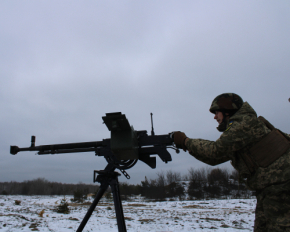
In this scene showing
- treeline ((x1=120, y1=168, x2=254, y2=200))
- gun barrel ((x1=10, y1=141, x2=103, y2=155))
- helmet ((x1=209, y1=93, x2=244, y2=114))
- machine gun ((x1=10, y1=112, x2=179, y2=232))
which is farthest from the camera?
treeline ((x1=120, y1=168, x2=254, y2=200))

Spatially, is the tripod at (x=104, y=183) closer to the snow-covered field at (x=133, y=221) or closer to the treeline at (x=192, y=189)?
the snow-covered field at (x=133, y=221)

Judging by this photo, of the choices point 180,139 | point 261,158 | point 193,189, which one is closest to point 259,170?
point 261,158

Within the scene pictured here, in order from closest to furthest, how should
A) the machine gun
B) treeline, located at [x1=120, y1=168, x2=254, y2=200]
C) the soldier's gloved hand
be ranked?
1. the soldier's gloved hand
2. the machine gun
3. treeline, located at [x1=120, y1=168, x2=254, y2=200]

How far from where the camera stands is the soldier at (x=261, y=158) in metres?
2.40

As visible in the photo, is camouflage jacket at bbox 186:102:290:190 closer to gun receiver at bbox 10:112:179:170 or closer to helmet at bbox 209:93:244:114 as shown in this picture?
helmet at bbox 209:93:244:114

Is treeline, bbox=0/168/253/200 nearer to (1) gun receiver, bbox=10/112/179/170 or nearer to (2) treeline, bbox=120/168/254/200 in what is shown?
(2) treeline, bbox=120/168/254/200

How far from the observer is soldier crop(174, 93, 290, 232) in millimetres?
2396

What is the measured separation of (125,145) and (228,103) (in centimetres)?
203

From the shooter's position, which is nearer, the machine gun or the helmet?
the helmet

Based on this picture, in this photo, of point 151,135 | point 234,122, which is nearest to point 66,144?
point 151,135

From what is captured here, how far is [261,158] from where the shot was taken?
2.57 meters

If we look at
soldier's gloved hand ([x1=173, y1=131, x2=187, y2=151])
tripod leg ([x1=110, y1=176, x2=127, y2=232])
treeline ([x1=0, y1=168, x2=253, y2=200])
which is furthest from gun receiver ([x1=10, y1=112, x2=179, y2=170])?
treeline ([x1=0, y1=168, x2=253, y2=200])

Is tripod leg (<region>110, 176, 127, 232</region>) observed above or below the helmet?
below

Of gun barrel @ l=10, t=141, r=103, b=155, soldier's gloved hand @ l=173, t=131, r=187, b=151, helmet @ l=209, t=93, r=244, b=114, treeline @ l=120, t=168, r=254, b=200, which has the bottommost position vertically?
treeline @ l=120, t=168, r=254, b=200
